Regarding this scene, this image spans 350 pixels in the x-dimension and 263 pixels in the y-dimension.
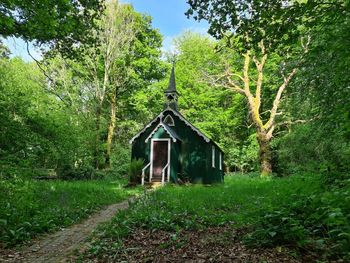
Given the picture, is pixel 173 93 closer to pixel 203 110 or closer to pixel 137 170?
pixel 137 170

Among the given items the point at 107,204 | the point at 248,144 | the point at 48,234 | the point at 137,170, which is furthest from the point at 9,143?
the point at 248,144

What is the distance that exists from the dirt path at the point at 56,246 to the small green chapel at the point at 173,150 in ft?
45.3

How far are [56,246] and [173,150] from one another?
651 inches

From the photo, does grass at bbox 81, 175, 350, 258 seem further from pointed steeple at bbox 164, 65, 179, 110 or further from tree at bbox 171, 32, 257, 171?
tree at bbox 171, 32, 257, 171

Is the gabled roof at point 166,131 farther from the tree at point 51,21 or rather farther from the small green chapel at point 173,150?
the tree at point 51,21

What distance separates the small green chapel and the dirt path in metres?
13.8

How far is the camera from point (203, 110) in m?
37.6

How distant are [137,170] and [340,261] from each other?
62.0 feet

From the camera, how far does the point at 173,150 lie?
23188 mm

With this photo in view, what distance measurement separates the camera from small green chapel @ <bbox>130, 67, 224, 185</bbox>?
907 inches

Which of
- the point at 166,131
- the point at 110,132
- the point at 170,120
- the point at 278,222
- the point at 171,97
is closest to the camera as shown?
the point at 278,222

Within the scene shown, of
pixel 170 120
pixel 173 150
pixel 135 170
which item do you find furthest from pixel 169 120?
pixel 135 170

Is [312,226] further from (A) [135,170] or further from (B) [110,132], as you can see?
(B) [110,132]

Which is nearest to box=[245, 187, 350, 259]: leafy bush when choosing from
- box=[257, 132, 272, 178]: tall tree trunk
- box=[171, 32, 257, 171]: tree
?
box=[257, 132, 272, 178]: tall tree trunk
